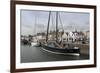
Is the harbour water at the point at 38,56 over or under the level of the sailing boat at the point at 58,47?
under

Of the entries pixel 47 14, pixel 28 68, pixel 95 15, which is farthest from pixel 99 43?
pixel 28 68

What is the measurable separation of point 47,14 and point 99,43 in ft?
2.55

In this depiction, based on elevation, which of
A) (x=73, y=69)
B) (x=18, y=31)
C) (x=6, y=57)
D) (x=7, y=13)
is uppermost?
(x=7, y=13)

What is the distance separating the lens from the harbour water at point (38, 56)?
183 cm

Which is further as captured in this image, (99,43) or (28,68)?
(99,43)

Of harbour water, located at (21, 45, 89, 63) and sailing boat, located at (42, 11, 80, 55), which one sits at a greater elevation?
sailing boat, located at (42, 11, 80, 55)

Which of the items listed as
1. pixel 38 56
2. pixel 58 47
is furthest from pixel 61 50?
pixel 38 56

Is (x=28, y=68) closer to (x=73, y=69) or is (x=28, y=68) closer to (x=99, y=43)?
(x=73, y=69)

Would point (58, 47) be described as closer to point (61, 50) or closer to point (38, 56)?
point (61, 50)

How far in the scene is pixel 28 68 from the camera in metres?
1.83

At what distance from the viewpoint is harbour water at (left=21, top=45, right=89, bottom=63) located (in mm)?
1831

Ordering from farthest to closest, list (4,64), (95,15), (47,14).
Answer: (95,15)
(47,14)
(4,64)

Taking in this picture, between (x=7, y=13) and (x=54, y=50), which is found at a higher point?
(x=7, y=13)

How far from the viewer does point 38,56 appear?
188cm
